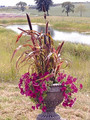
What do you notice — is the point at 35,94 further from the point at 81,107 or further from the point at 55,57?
the point at 81,107

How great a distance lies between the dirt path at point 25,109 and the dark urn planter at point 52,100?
802mm

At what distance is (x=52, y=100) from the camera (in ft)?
11.3

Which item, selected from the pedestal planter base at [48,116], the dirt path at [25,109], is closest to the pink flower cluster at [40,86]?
the pedestal planter base at [48,116]

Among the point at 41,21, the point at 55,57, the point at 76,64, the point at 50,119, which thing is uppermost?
the point at 55,57

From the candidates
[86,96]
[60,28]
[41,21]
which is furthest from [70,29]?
[86,96]

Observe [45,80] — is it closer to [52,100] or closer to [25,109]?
[52,100]

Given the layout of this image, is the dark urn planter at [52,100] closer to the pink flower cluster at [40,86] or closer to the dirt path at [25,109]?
the pink flower cluster at [40,86]

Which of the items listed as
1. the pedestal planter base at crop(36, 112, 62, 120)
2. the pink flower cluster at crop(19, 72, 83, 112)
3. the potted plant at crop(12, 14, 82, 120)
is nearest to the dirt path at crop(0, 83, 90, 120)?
the pedestal planter base at crop(36, 112, 62, 120)

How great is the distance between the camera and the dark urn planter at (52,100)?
3.39 meters

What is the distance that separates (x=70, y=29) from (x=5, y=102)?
115 feet

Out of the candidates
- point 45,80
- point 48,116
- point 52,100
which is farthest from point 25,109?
point 45,80

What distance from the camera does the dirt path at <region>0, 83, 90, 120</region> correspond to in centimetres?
444

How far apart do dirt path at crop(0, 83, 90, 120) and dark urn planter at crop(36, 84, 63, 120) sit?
31.6 inches

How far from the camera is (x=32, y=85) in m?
3.39
